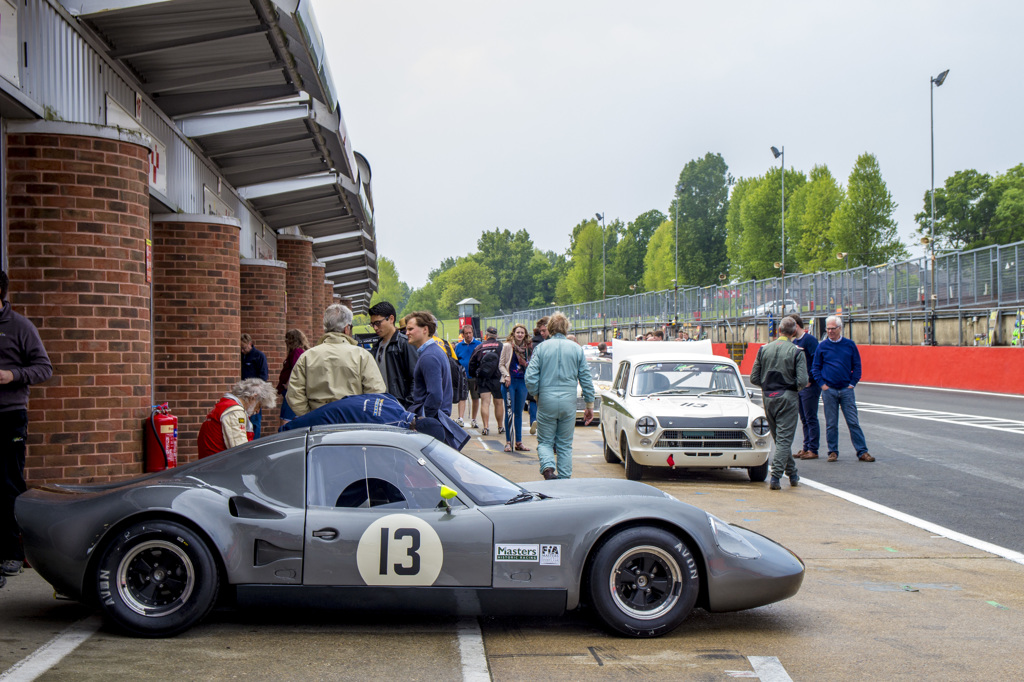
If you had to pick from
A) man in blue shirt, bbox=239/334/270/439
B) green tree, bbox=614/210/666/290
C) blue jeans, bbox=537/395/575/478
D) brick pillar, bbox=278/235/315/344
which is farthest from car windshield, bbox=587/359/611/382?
green tree, bbox=614/210/666/290

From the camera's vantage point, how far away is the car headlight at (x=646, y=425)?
35.3 feet

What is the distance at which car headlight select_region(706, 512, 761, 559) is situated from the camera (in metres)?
5.12

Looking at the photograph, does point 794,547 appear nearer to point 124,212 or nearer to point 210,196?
point 124,212

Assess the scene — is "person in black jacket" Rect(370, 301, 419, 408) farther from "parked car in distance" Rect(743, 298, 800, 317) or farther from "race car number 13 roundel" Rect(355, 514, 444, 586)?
"parked car in distance" Rect(743, 298, 800, 317)

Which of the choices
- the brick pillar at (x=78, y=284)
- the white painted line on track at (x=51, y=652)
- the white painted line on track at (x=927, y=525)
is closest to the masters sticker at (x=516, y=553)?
the white painted line on track at (x=51, y=652)

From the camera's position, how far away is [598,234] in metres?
114

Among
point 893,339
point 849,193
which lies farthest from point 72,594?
point 849,193

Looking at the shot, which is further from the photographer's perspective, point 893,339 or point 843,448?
point 893,339

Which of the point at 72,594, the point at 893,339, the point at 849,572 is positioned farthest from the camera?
the point at 893,339

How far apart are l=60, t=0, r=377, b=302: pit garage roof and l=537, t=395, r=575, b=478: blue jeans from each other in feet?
12.3

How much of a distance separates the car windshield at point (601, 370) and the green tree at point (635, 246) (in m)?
98.0

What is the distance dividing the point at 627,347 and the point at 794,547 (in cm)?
1188

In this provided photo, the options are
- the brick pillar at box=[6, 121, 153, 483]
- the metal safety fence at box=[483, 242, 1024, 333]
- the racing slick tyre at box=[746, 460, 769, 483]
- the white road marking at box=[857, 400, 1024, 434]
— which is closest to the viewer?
the brick pillar at box=[6, 121, 153, 483]

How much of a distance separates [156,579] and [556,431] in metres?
5.16
